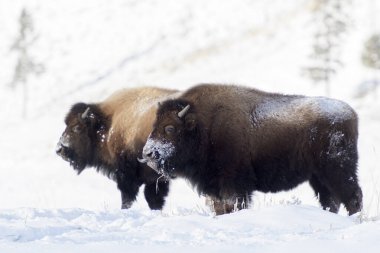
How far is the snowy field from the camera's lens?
1498 centimetres

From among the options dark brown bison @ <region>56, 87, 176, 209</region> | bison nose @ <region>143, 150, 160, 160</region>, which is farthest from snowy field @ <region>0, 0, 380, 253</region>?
dark brown bison @ <region>56, 87, 176, 209</region>

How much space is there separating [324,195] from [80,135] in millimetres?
4138

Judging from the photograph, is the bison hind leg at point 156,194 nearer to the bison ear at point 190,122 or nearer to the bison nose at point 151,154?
the bison ear at point 190,122

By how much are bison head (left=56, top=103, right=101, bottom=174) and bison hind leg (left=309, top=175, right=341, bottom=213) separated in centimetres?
379

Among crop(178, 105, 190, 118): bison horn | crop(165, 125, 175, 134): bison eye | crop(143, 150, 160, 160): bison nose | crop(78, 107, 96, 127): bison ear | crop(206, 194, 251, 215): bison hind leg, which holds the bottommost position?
crop(206, 194, 251, 215): bison hind leg

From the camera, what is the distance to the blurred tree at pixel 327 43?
45.1m

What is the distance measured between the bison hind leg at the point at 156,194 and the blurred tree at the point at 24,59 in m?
46.6

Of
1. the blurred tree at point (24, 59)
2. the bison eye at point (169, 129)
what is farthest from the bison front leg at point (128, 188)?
the blurred tree at point (24, 59)

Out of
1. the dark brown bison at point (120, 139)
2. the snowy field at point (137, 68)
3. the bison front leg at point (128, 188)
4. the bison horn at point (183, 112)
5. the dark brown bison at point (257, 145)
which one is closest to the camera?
the dark brown bison at point (257, 145)

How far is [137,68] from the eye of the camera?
55.8 metres

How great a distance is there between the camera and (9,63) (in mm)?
60562

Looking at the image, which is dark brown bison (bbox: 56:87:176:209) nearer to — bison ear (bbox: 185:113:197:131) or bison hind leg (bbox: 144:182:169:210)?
bison hind leg (bbox: 144:182:169:210)

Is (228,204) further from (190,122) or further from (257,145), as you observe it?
(190,122)

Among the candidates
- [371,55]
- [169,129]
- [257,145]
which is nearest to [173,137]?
[169,129]
